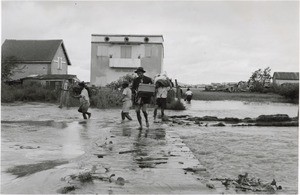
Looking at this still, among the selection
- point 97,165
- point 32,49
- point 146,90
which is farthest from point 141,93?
point 32,49

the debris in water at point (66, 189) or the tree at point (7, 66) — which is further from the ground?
the tree at point (7, 66)

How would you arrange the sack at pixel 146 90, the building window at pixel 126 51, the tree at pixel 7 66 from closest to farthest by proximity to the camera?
the sack at pixel 146 90 < the tree at pixel 7 66 < the building window at pixel 126 51

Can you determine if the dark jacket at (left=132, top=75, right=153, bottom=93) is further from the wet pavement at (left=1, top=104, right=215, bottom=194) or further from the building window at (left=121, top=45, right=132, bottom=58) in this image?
the building window at (left=121, top=45, right=132, bottom=58)

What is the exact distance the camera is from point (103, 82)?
46.7 m

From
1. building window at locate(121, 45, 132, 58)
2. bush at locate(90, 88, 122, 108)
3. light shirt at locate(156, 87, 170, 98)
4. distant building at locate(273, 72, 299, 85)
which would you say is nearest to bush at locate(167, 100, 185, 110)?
bush at locate(90, 88, 122, 108)

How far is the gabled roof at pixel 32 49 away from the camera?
4462cm

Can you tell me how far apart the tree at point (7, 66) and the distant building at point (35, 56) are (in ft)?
4.72

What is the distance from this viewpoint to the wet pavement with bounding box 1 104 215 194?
459 centimetres

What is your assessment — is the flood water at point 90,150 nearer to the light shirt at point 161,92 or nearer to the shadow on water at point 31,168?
the shadow on water at point 31,168

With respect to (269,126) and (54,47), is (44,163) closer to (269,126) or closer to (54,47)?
(269,126)

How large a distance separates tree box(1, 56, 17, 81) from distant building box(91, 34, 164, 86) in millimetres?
9104

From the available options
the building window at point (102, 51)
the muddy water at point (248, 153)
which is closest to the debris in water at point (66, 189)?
the muddy water at point (248, 153)

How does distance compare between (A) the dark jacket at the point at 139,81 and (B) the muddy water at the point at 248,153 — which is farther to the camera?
(A) the dark jacket at the point at 139,81

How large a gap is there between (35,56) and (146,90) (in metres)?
36.9
